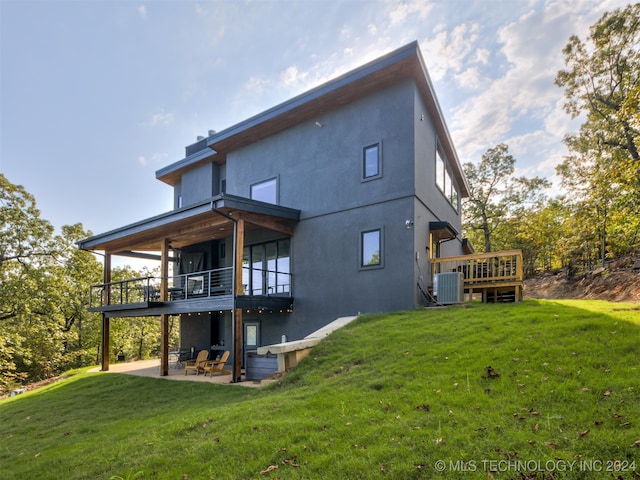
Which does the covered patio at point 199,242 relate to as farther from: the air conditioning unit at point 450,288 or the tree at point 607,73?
the tree at point 607,73

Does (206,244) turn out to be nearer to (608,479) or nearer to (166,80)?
(166,80)

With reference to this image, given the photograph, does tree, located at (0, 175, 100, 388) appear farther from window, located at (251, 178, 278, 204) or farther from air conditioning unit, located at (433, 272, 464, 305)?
air conditioning unit, located at (433, 272, 464, 305)

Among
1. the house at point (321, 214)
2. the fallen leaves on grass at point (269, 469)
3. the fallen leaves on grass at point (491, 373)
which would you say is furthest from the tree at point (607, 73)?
the fallen leaves on grass at point (269, 469)

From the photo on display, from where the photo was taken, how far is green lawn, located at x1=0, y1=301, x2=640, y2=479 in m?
3.24

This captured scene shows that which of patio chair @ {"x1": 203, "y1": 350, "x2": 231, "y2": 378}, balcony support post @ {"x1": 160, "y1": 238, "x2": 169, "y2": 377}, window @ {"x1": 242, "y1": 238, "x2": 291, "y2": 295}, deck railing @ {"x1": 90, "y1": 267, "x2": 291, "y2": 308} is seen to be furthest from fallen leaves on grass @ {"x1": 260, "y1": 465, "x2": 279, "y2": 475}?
balcony support post @ {"x1": 160, "y1": 238, "x2": 169, "y2": 377}

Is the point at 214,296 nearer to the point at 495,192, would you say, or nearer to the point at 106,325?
the point at 106,325

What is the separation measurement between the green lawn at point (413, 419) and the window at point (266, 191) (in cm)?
738

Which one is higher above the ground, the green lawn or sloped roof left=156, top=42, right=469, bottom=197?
sloped roof left=156, top=42, right=469, bottom=197

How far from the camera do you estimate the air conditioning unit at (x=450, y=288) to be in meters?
9.83

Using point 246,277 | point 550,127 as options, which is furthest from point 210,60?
point 550,127

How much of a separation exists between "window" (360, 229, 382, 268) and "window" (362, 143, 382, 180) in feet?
6.05

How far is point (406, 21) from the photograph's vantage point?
38.6 feet

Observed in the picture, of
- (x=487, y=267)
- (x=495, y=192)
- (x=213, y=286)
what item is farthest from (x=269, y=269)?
(x=495, y=192)

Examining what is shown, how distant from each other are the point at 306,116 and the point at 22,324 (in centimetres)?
1950
